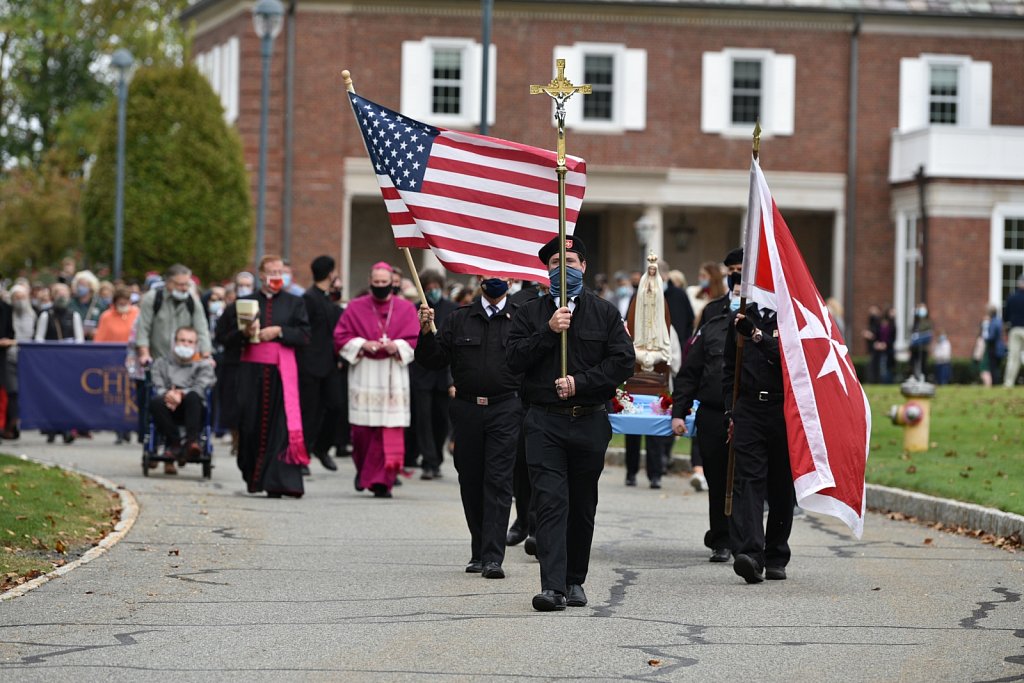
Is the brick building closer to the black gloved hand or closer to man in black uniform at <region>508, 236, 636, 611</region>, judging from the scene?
the black gloved hand

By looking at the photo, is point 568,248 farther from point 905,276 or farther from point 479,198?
point 905,276

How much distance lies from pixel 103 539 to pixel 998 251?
33.0 metres

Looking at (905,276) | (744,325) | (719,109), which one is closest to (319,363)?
(744,325)

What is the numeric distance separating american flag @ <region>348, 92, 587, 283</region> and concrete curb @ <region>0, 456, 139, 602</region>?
2.74m

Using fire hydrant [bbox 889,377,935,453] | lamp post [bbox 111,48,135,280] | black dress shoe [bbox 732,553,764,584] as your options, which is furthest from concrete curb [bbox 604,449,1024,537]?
lamp post [bbox 111,48,135,280]

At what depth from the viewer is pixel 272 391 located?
15938 millimetres

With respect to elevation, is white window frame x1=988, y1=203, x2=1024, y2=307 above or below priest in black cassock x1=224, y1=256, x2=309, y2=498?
above

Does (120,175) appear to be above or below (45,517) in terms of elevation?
above

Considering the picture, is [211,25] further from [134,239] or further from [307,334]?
[307,334]

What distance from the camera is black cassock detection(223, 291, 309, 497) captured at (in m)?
15.9

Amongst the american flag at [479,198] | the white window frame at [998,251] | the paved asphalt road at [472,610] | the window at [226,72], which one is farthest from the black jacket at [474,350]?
the white window frame at [998,251]

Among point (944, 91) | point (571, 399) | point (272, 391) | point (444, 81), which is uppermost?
point (944, 91)

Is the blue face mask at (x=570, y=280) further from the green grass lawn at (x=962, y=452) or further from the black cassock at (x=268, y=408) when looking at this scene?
→ the black cassock at (x=268, y=408)

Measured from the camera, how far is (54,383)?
72.3 ft
